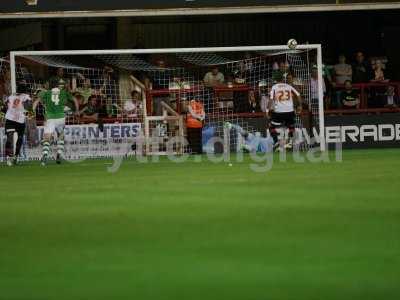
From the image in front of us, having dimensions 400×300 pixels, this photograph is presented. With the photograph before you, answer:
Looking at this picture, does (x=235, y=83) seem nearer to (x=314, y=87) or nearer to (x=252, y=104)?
(x=252, y=104)

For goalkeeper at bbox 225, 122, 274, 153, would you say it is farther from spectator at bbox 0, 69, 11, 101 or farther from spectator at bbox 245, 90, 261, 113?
spectator at bbox 0, 69, 11, 101

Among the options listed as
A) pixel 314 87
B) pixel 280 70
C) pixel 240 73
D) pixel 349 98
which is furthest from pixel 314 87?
pixel 240 73

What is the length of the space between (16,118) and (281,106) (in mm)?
6526

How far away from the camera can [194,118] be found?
27.4m

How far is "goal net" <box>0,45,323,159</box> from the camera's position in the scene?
1077 inches

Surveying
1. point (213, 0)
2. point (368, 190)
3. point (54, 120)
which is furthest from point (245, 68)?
point (368, 190)

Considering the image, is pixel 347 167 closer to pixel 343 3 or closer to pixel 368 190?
pixel 368 190

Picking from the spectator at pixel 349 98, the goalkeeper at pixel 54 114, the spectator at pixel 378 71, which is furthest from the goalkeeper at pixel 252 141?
the goalkeeper at pixel 54 114

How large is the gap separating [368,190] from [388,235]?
16.1 feet

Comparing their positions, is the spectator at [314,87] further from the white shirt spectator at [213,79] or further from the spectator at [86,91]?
the spectator at [86,91]

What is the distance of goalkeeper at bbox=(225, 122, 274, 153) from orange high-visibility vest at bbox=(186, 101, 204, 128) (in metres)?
0.78

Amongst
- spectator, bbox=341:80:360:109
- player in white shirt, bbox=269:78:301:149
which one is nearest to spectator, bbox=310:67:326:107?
spectator, bbox=341:80:360:109

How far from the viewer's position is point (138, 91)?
93.2 feet

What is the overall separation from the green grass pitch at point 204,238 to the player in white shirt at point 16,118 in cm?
629
